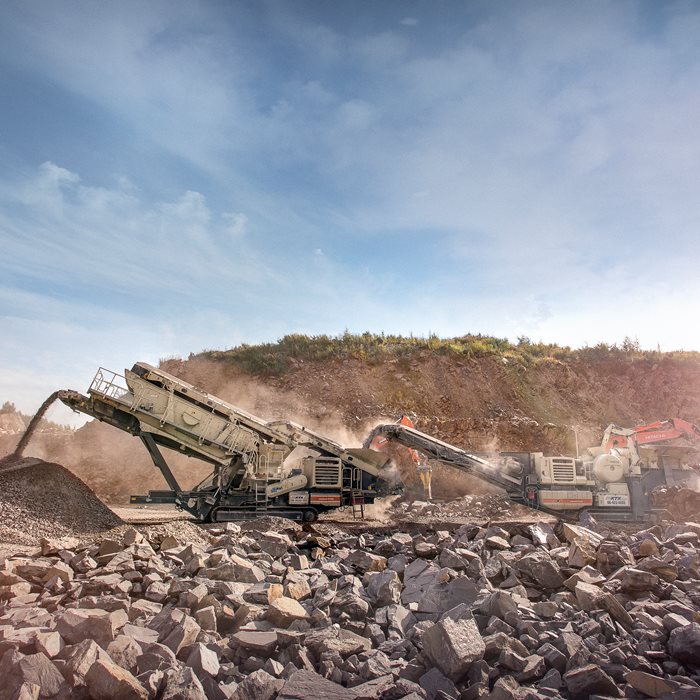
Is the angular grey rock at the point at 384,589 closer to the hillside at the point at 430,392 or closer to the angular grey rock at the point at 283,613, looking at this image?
the angular grey rock at the point at 283,613

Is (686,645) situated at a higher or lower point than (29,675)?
higher

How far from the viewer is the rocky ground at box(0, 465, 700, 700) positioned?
4.12 meters

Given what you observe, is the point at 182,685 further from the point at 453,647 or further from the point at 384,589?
the point at 384,589

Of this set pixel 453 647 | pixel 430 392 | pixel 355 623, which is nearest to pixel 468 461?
pixel 355 623

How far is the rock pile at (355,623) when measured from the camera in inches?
162

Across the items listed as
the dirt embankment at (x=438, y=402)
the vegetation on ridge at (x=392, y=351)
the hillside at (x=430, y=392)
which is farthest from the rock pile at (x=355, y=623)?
the vegetation on ridge at (x=392, y=351)

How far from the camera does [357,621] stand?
5570 millimetres

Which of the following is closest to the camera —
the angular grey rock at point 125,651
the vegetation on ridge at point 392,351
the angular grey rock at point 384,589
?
the angular grey rock at point 125,651

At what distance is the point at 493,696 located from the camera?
398cm

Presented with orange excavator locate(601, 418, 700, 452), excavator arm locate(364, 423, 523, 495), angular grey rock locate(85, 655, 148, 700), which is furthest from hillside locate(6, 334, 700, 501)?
angular grey rock locate(85, 655, 148, 700)

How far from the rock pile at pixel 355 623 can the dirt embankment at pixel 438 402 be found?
15203 mm

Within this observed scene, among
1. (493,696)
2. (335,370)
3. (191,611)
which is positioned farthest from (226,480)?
(335,370)

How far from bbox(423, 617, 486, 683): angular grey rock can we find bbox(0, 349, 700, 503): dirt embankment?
1761cm

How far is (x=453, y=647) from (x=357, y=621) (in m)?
1.48
